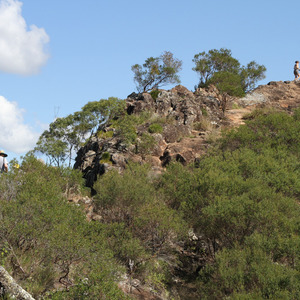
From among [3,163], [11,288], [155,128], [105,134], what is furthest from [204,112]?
[11,288]

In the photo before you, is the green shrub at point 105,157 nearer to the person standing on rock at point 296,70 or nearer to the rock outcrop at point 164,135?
the rock outcrop at point 164,135

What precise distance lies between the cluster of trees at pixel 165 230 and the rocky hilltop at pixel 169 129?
5.24 m

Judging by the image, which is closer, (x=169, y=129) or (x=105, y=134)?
(x=105, y=134)

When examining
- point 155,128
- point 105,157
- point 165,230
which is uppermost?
point 155,128

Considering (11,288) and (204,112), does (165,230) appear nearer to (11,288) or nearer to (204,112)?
(11,288)

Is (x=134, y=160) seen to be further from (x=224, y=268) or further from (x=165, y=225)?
(x=224, y=268)

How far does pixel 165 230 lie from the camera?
64.2ft

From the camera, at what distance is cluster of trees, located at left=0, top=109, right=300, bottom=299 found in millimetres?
15062

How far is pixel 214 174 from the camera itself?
21.7 m

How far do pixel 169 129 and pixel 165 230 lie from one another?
18321 millimetres

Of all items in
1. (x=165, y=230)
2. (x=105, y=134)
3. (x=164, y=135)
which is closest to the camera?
(x=165, y=230)

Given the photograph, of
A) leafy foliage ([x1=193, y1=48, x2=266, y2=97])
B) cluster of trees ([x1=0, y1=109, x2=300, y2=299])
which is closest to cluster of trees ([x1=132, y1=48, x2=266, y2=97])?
leafy foliage ([x1=193, y1=48, x2=266, y2=97])

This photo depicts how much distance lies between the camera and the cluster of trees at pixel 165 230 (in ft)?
49.4

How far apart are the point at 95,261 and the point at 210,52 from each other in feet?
145
